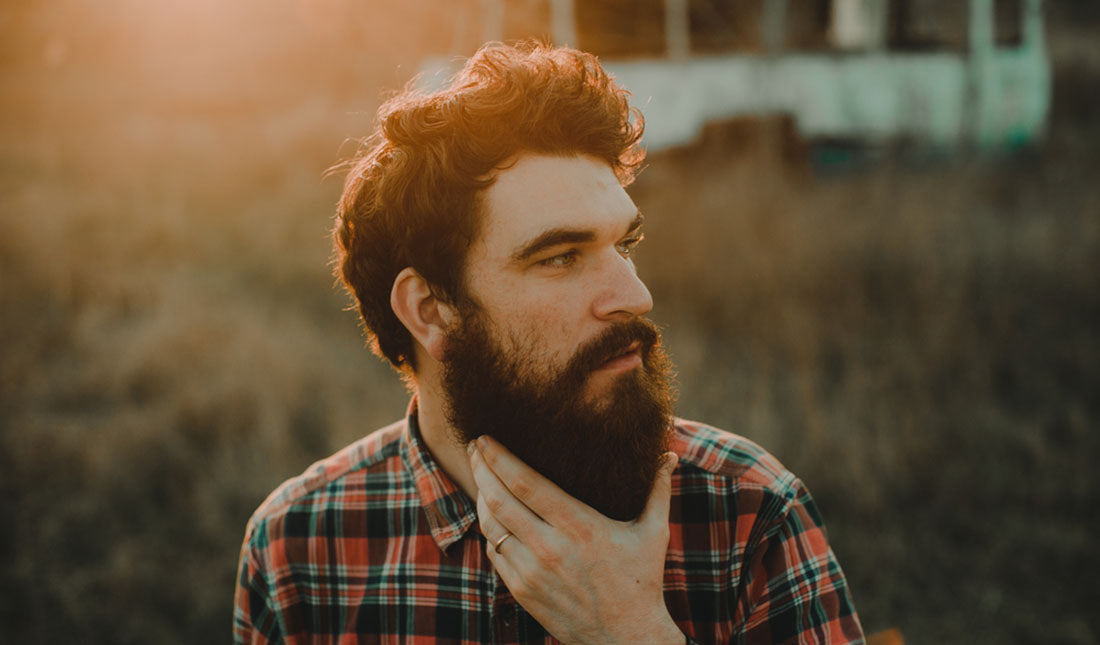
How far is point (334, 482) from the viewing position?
2094 mm

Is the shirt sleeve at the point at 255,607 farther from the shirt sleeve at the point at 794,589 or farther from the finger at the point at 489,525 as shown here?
the shirt sleeve at the point at 794,589

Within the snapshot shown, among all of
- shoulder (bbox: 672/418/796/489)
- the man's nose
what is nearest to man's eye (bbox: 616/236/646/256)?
the man's nose

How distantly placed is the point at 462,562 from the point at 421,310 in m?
0.64

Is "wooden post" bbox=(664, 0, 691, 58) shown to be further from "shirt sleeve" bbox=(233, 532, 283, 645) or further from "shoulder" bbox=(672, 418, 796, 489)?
"shirt sleeve" bbox=(233, 532, 283, 645)

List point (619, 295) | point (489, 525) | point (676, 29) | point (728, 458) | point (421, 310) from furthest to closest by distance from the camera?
point (676, 29), point (421, 310), point (728, 458), point (619, 295), point (489, 525)

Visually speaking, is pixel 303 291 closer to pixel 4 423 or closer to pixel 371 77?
pixel 4 423

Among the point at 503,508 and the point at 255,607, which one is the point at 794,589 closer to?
the point at 503,508

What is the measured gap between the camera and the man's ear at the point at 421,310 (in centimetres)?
202

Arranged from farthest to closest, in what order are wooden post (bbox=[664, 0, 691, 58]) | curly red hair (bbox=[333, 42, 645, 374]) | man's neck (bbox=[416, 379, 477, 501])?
wooden post (bbox=[664, 0, 691, 58])
man's neck (bbox=[416, 379, 477, 501])
curly red hair (bbox=[333, 42, 645, 374])

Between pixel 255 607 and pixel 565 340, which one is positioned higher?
pixel 565 340

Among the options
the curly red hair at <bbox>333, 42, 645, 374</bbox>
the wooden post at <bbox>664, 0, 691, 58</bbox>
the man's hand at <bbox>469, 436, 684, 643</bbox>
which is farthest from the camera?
the wooden post at <bbox>664, 0, 691, 58</bbox>

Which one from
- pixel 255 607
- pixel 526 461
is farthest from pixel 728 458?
pixel 255 607

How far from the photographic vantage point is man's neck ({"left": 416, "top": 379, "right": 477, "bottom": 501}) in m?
2.05

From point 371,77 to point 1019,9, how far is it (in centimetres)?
964
